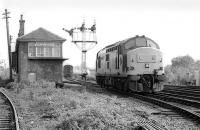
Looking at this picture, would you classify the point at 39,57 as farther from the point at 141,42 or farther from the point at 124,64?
the point at 124,64

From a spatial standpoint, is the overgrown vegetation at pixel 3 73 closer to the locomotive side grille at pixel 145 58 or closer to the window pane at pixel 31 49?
the window pane at pixel 31 49

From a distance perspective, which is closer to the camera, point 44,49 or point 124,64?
point 124,64

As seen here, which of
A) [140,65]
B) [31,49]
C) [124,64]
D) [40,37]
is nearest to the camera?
[140,65]

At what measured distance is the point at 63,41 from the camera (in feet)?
127

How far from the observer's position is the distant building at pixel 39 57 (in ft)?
126

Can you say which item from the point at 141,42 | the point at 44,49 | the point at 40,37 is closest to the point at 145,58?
the point at 141,42

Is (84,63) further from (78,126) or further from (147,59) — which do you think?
(78,126)

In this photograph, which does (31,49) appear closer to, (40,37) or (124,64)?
(40,37)

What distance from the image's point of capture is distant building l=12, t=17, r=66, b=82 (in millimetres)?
38281

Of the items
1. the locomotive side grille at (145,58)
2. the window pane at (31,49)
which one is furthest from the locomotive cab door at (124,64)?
the window pane at (31,49)

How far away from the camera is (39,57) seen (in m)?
38.3

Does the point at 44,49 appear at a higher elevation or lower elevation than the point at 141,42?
higher

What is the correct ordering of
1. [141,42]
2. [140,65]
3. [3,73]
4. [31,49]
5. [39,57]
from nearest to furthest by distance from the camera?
[140,65] < [141,42] < [39,57] < [31,49] < [3,73]

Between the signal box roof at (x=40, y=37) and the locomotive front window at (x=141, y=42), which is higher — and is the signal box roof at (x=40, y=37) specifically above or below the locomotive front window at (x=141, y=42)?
above
